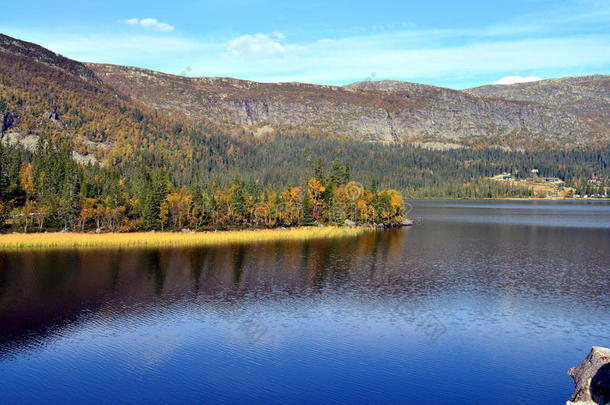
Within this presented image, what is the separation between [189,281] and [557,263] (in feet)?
202

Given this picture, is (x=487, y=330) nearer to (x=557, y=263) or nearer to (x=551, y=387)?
(x=551, y=387)

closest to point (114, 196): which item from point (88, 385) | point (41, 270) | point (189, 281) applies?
point (41, 270)

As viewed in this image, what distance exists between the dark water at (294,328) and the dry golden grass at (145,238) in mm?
12214

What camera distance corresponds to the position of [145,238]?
11175 centimetres

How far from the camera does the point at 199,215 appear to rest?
13888cm

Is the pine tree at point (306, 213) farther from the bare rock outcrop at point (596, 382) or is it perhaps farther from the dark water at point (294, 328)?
the bare rock outcrop at point (596, 382)

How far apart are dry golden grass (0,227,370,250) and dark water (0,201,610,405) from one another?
12214 mm

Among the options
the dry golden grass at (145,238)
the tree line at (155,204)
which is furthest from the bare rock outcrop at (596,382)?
the tree line at (155,204)

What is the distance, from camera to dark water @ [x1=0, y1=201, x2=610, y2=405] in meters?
36.3

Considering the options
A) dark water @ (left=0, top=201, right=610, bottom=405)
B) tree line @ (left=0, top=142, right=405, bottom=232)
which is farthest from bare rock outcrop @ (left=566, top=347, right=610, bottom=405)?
tree line @ (left=0, top=142, right=405, bottom=232)

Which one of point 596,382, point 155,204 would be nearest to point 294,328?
point 596,382

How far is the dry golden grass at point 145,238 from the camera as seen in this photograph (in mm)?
103500

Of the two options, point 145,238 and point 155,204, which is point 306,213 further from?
point 145,238

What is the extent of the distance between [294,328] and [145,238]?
7086 cm
